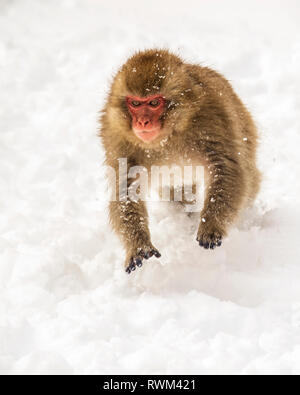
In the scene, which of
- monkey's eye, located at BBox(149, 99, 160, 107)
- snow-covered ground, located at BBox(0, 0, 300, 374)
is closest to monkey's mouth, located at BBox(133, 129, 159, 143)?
monkey's eye, located at BBox(149, 99, 160, 107)

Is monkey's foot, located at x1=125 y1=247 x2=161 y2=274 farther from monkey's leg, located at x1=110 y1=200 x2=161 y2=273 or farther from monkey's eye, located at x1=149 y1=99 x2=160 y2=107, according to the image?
monkey's eye, located at x1=149 y1=99 x2=160 y2=107

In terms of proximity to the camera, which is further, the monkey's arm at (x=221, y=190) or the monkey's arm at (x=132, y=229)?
the monkey's arm at (x=221, y=190)

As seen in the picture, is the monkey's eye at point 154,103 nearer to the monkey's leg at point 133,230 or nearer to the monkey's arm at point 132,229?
the monkey's arm at point 132,229

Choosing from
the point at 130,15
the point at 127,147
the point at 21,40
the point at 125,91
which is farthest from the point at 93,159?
the point at 130,15

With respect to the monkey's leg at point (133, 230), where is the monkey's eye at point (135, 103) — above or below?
above

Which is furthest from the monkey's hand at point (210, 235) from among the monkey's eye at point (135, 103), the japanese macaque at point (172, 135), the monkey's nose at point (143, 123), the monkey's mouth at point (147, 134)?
the monkey's eye at point (135, 103)

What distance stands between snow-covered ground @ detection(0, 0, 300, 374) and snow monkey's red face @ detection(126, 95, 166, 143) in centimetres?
94

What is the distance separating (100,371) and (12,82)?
543cm

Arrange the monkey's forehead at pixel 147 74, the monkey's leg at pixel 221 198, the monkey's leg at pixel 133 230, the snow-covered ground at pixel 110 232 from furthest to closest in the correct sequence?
the monkey's leg at pixel 221 198 < the monkey's leg at pixel 133 230 < the monkey's forehead at pixel 147 74 < the snow-covered ground at pixel 110 232

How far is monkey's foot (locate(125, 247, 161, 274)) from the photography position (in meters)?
3.98

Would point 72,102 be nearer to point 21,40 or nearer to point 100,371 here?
point 21,40

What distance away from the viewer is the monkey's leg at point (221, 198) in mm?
4156

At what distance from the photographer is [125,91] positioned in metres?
3.97

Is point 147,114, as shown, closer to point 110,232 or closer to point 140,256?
point 140,256
